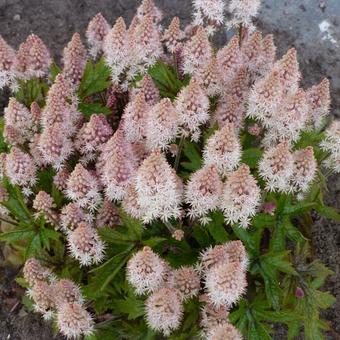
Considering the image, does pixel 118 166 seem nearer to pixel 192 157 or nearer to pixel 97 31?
pixel 192 157

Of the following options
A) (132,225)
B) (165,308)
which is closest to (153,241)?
(132,225)

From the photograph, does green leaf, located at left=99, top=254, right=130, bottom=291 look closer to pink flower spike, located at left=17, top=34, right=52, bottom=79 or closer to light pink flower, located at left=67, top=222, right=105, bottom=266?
light pink flower, located at left=67, top=222, right=105, bottom=266

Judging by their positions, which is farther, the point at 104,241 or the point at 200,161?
the point at 200,161

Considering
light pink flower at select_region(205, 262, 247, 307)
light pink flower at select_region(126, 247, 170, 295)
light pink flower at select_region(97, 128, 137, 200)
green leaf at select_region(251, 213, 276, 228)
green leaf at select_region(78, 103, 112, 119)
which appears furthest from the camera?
green leaf at select_region(78, 103, 112, 119)

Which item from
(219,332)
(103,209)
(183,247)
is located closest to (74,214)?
(103,209)

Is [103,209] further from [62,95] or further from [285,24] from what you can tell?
[285,24]

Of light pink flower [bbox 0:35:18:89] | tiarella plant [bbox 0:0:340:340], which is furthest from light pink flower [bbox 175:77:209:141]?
light pink flower [bbox 0:35:18:89]

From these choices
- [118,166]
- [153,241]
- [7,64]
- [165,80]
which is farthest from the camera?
[165,80]
